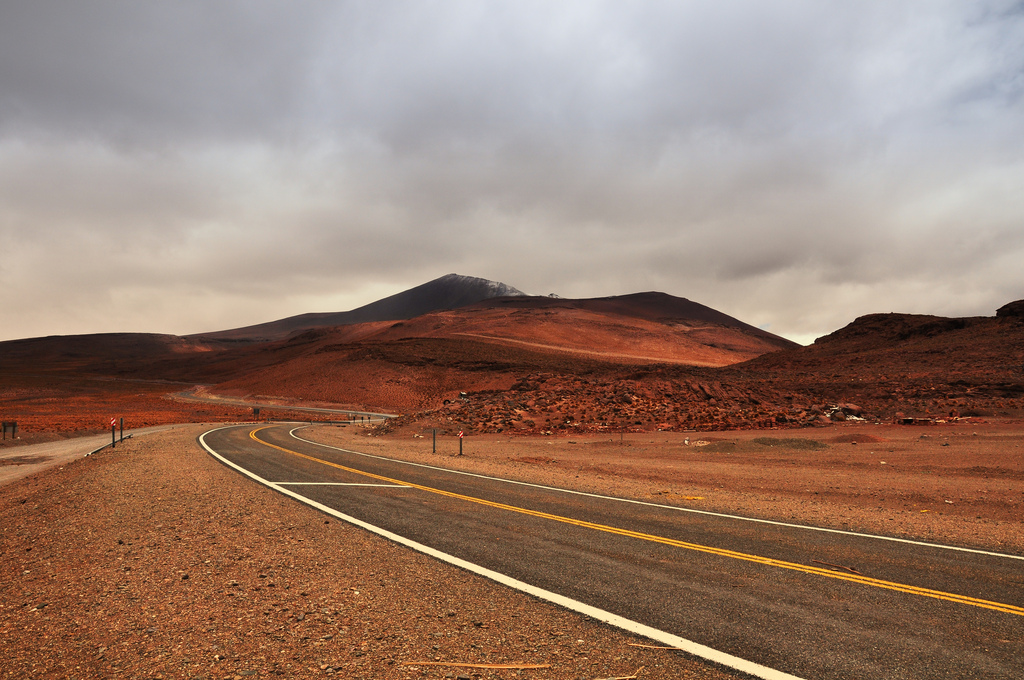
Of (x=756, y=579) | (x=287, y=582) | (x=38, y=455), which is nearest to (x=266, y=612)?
(x=287, y=582)

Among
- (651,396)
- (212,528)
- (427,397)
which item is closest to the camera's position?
(212,528)

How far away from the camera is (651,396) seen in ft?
134

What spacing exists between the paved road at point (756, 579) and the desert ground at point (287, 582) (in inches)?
30.2

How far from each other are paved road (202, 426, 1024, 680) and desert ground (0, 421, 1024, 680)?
30.2 inches

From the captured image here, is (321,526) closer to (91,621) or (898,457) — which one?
(91,621)

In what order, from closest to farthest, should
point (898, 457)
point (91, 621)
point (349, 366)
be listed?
1. point (91, 621)
2. point (898, 457)
3. point (349, 366)

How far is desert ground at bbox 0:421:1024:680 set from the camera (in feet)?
15.0

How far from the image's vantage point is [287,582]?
6.42m

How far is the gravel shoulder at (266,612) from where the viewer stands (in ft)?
14.7

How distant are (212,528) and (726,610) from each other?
816cm

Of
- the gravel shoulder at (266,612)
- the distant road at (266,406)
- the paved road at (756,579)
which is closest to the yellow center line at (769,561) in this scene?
the paved road at (756,579)

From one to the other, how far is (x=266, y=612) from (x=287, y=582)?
836 mm

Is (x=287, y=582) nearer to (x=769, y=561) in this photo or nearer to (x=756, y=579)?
(x=756, y=579)

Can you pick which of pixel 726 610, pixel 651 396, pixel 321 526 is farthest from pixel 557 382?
pixel 726 610
